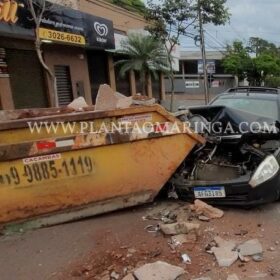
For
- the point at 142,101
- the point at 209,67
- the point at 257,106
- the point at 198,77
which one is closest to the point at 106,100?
the point at 142,101

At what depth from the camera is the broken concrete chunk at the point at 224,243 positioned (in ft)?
12.3

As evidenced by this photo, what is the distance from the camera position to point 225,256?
11.7 ft

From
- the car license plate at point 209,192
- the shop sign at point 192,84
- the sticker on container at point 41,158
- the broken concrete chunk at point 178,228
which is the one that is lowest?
the shop sign at point 192,84

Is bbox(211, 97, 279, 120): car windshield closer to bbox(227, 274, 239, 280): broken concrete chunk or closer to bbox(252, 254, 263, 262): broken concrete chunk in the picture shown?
bbox(252, 254, 263, 262): broken concrete chunk

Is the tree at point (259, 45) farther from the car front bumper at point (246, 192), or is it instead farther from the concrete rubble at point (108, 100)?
the concrete rubble at point (108, 100)

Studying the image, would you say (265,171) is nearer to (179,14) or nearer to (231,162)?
(231,162)

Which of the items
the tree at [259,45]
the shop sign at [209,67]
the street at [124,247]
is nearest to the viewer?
the street at [124,247]

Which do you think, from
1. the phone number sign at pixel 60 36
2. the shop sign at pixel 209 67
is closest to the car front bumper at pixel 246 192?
the phone number sign at pixel 60 36

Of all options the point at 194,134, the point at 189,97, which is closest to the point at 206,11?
the point at 194,134

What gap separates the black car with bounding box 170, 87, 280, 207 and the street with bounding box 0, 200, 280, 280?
0.73 feet

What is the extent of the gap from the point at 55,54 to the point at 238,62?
31786 mm

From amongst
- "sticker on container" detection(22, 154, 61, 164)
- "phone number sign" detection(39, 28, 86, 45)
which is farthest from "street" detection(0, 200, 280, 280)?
"phone number sign" detection(39, 28, 86, 45)

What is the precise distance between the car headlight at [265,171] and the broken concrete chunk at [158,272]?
5.19 feet

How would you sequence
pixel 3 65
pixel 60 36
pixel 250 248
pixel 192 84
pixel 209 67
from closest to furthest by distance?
1. pixel 250 248
2. pixel 3 65
3. pixel 60 36
4. pixel 209 67
5. pixel 192 84
